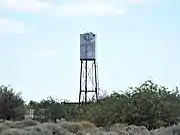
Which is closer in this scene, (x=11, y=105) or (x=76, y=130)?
(x=76, y=130)

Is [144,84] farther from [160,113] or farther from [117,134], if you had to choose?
[117,134]

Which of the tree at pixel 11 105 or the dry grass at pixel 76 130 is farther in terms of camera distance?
the tree at pixel 11 105

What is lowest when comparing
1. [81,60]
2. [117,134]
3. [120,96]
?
[117,134]

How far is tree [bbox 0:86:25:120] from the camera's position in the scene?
51.6 m

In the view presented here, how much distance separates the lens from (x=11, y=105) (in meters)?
52.0

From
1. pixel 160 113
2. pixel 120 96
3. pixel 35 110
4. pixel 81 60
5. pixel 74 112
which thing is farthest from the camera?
pixel 81 60

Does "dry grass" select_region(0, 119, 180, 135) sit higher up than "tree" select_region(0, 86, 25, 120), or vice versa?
"tree" select_region(0, 86, 25, 120)

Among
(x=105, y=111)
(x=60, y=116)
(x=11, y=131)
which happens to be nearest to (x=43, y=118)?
(x=60, y=116)

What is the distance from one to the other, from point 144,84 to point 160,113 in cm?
312

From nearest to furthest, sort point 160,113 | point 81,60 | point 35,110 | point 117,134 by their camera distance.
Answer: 1. point 117,134
2. point 160,113
3. point 35,110
4. point 81,60

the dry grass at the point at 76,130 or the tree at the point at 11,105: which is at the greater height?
the tree at the point at 11,105

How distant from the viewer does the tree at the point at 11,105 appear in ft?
169

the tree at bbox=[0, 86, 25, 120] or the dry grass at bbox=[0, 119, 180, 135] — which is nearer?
the dry grass at bbox=[0, 119, 180, 135]

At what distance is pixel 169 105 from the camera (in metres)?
38.6
